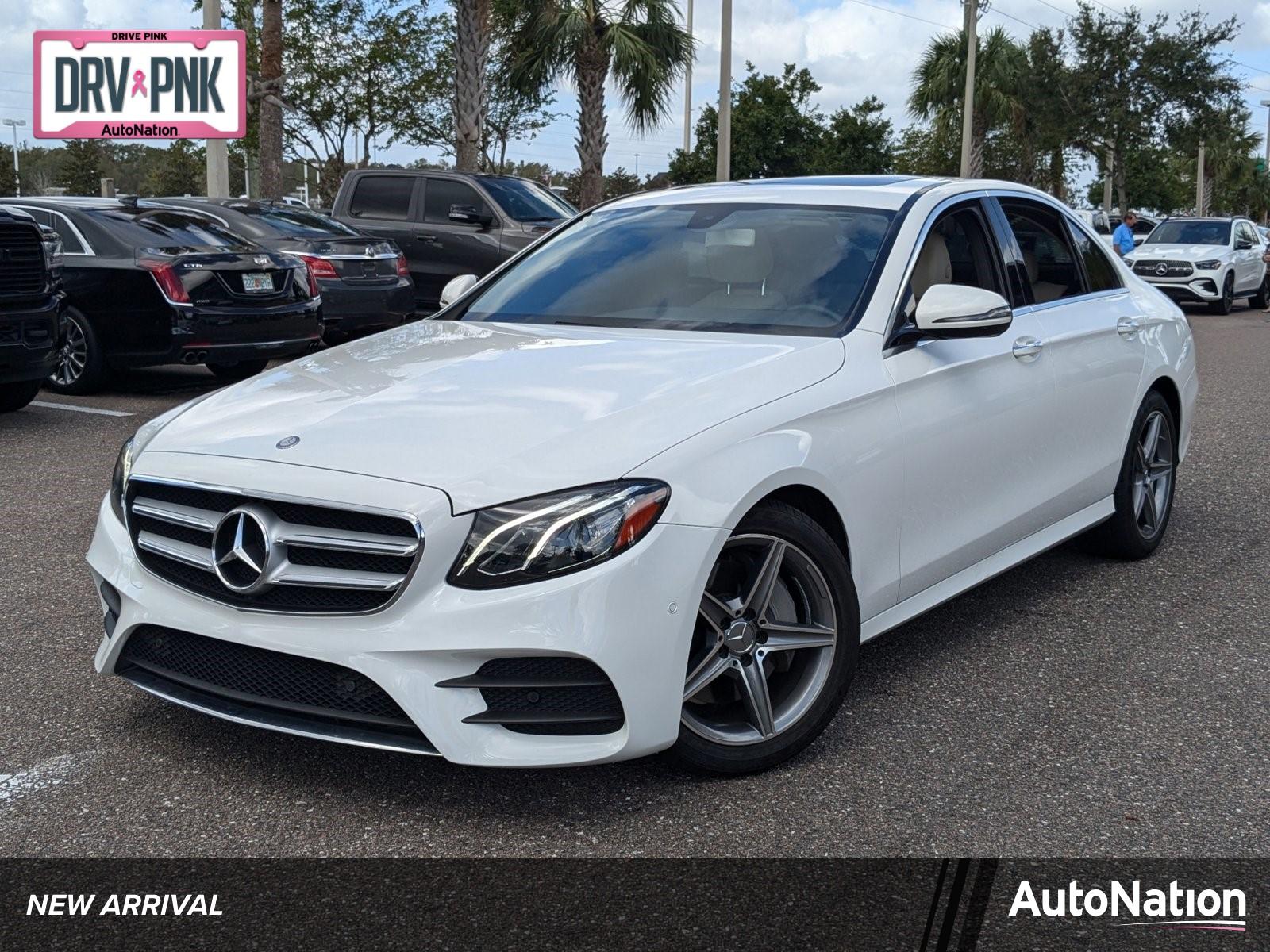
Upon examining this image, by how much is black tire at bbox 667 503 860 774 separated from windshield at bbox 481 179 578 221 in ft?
42.2

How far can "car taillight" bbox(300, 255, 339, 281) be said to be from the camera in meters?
13.3

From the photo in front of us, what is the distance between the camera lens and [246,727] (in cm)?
406

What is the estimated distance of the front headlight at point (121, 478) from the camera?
3938mm

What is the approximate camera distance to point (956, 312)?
433cm

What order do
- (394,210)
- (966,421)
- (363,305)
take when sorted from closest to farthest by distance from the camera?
(966,421) < (363,305) < (394,210)

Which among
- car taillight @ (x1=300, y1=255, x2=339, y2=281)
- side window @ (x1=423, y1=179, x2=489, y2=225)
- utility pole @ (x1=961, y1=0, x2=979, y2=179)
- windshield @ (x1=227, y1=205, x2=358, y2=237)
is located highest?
utility pole @ (x1=961, y1=0, x2=979, y2=179)

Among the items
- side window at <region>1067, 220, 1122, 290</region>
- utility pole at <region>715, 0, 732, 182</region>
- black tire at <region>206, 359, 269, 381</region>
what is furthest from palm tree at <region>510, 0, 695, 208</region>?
side window at <region>1067, 220, 1122, 290</region>

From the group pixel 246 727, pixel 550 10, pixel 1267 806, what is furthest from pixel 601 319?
pixel 550 10

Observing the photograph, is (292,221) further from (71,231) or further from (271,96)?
(271,96)

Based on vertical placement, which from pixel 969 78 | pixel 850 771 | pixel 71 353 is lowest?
pixel 850 771

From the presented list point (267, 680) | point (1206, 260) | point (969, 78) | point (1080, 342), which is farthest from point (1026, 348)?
point (969, 78)

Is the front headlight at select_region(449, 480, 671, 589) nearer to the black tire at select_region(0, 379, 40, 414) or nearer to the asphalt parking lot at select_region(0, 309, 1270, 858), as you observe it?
the asphalt parking lot at select_region(0, 309, 1270, 858)

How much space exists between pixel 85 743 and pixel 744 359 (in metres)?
2.08

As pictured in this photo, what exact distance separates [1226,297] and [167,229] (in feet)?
60.5
